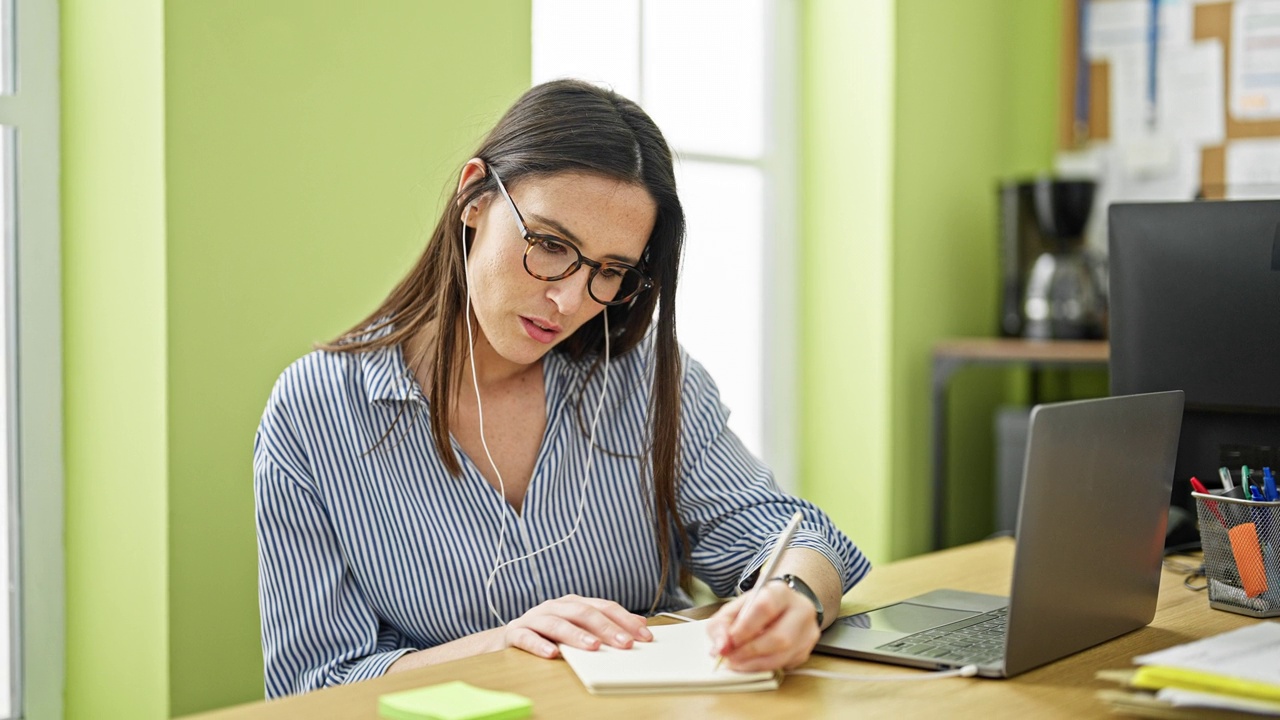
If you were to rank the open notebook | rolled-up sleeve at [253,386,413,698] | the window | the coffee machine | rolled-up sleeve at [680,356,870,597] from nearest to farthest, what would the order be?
the open notebook
rolled-up sleeve at [253,386,413,698]
rolled-up sleeve at [680,356,870,597]
the window
the coffee machine

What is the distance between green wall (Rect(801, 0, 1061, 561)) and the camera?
3.16m

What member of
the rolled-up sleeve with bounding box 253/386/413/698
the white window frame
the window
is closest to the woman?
the rolled-up sleeve with bounding box 253/386/413/698

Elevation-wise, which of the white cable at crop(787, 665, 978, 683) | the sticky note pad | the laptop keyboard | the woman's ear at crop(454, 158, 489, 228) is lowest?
the white cable at crop(787, 665, 978, 683)

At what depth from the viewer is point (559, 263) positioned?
1398 mm

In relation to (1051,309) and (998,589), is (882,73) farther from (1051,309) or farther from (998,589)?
(998,589)


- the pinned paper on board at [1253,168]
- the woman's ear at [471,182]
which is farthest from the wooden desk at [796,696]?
the pinned paper on board at [1253,168]

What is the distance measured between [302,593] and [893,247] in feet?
7.09

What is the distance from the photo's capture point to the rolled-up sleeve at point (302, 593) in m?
1.28

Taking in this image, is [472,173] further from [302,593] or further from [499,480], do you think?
[302,593]

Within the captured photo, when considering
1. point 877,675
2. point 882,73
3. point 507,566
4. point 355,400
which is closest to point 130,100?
point 355,400

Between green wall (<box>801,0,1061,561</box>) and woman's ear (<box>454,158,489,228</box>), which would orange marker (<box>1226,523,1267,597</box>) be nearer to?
woman's ear (<box>454,158,489,228</box>)

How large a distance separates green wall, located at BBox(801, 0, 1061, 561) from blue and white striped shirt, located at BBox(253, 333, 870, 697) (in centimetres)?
166

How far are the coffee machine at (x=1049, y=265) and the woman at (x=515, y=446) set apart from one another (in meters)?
1.79

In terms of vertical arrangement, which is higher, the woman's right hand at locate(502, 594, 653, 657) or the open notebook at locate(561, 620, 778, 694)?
the woman's right hand at locate(502, 594, 653, 657)
